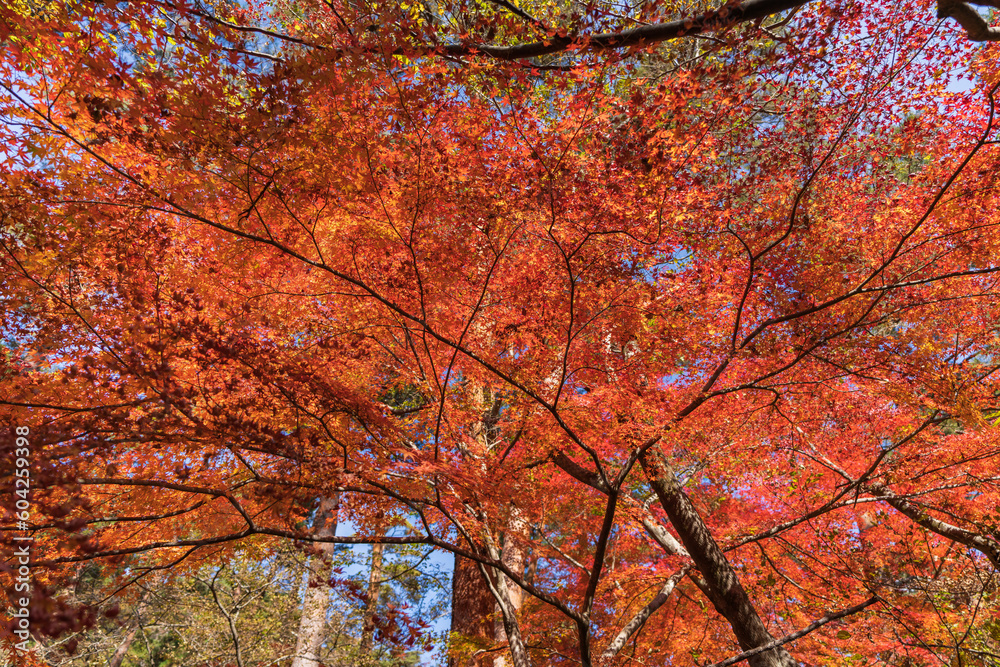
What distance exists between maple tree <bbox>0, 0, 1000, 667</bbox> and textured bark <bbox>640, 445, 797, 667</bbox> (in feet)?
0.12

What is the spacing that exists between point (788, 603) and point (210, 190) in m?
9.38

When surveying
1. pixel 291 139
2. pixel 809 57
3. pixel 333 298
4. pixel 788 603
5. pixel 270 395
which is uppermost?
pixel 809 57

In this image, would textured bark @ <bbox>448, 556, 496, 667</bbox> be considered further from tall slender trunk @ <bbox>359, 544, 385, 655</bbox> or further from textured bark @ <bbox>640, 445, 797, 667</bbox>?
textured bark @ <bbox>640, 445, 797, 667</bbox>

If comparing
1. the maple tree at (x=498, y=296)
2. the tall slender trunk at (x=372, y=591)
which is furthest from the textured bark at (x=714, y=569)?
the tall slender trunk at (x=372, y=591)

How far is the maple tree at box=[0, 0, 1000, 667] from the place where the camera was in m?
4.16

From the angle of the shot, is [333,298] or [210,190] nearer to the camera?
[210,190]

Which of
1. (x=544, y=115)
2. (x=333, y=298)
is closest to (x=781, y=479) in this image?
(x=544, y=115)

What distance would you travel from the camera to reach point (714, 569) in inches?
222

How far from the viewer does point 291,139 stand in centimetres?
457

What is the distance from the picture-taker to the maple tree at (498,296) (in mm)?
4160

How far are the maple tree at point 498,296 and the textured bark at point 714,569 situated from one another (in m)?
0.04

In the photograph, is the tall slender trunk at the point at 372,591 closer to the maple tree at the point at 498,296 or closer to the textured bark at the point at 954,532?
the maple tree at the point at 498,296

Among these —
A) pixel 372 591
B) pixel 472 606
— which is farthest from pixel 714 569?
pixel 372 591

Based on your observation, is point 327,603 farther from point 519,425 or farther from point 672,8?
point 672,8
